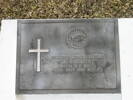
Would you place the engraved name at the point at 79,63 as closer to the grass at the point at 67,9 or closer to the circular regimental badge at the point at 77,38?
the circular regimental badge at the point at 77,38

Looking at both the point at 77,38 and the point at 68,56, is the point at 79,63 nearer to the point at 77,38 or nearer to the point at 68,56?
the point at 68,56

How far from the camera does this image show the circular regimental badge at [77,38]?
4.15 m

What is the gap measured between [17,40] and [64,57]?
66cm

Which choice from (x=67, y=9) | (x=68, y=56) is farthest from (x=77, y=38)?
(x=67, y=9)

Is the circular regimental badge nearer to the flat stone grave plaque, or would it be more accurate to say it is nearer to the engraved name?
the flat stone grave plaque

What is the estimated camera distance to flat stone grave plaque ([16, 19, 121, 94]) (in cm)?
404

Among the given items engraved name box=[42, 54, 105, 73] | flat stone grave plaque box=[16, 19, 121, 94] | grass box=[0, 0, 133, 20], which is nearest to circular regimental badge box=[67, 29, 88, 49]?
flat stone grave plaque box=[16, 19, 121, 94]

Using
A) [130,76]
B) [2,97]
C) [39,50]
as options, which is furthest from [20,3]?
[130,76]

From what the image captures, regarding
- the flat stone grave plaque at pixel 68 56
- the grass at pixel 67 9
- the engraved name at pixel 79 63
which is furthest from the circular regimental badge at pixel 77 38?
the grass at pixel 67 9

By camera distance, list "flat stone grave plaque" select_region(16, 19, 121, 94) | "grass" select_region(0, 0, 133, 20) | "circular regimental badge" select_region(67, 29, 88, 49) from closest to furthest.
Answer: "flat stone grave plaque" select_region(16, 19, 121, 94)
"circular regimental badge" select_region(67, 29, 88, 49)
"grass" select_region(0, 0, 133, 20)

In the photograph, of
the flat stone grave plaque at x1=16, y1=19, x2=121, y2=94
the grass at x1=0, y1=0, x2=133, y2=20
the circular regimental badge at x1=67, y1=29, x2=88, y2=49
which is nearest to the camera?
the flat stone grave plaque at x1=16, y1=19, x2=121, y2=94

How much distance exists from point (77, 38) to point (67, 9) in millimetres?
969

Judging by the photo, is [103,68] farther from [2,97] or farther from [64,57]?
[2,97]

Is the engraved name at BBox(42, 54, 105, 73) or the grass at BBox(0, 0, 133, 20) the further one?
the grass at BBox(0, 0, 133, 20)
